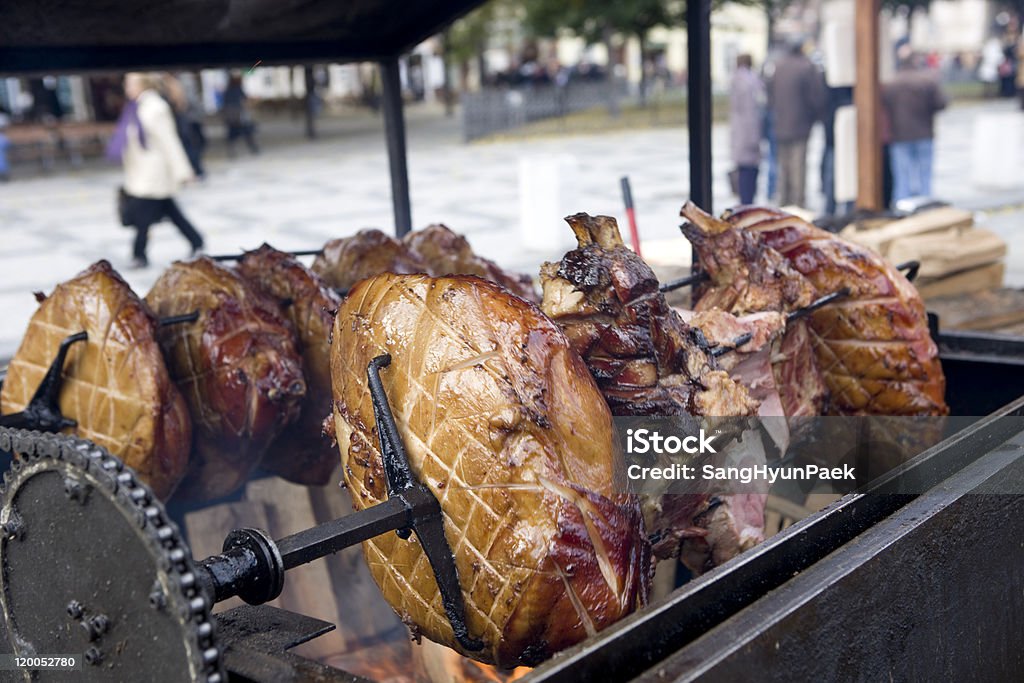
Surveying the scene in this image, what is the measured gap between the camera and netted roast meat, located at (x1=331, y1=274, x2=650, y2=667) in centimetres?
169

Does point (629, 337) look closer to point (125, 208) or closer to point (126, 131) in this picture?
point (126, 131)

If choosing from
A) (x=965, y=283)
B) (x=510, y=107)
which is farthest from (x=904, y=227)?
(x=510, y=107)

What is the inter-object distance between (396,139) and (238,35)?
883mm

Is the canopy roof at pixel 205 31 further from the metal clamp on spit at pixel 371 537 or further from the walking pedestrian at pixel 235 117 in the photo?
the walking pedestrian at pixel 235 117

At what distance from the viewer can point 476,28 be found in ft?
95.1

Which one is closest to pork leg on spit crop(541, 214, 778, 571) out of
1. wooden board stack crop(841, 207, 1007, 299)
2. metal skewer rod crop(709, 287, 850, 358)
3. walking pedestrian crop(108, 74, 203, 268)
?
metal skewer rod crop(709, 287, 850, 358)

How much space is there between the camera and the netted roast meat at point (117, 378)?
99.1 inches

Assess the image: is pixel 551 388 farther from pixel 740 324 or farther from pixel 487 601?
pixel 740 324

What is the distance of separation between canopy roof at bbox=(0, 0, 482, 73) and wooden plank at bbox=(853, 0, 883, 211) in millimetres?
5267

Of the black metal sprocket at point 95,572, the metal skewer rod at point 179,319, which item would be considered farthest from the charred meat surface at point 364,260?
the black metal sprocket at point 95,572

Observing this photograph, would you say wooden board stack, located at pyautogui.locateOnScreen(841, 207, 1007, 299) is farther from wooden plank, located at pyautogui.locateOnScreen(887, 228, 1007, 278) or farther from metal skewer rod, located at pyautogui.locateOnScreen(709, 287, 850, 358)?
metal skewer rod, located at pyautogui.locateOnScreen(709, 287, 850, 358)

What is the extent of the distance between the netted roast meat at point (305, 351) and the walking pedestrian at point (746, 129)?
29.8ft

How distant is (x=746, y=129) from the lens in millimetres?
11398

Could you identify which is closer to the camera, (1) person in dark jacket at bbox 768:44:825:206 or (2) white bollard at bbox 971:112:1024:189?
(1) person in dark jacket at bbox 768:44:825:206
